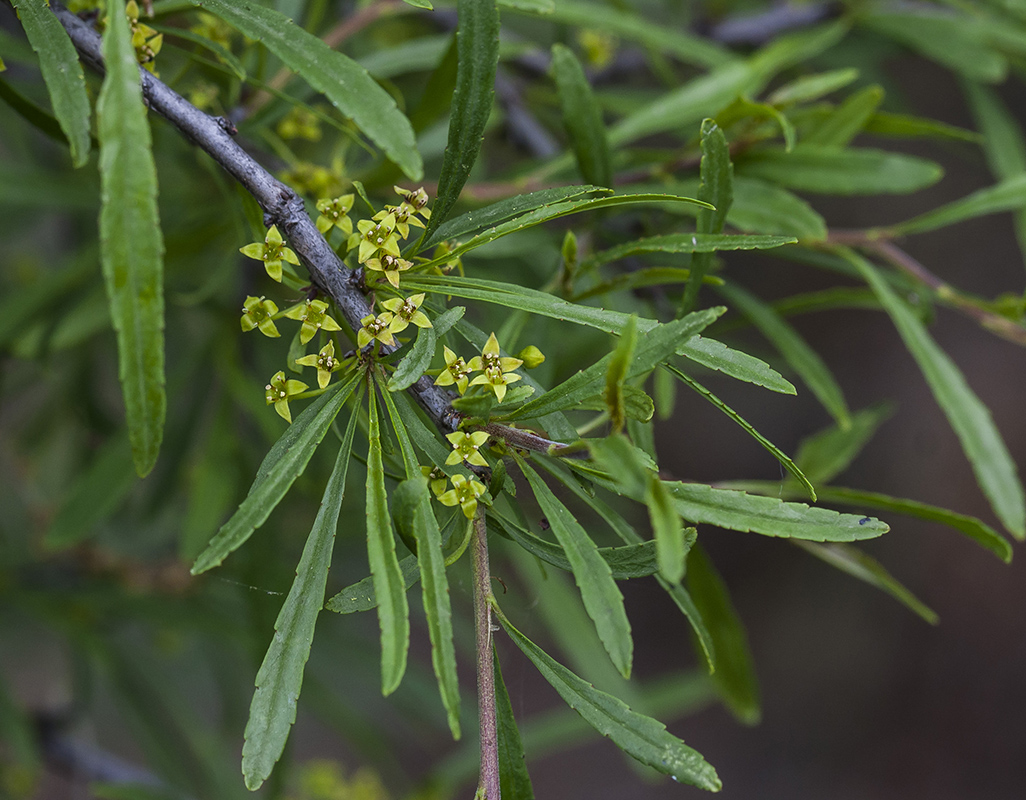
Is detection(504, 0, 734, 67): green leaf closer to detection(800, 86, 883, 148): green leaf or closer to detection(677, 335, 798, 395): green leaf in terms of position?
detection(800, 86, 883, 148): green leaf

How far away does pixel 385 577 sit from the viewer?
363mm

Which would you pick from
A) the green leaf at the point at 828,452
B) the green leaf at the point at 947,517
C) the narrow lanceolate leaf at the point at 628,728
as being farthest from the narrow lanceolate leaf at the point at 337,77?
the green leaf at the point at 828,452

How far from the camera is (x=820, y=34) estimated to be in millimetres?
948

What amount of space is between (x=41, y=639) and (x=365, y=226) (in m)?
1.39

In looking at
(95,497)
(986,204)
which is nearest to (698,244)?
(986,204)

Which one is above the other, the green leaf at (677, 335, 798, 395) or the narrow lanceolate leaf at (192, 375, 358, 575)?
the green leaf at (677, 335, 798, 395)

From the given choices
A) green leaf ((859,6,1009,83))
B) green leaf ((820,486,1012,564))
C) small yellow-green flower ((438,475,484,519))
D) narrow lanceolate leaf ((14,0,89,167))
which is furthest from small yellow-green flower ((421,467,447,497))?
green leaf ((859,6,1009,83))

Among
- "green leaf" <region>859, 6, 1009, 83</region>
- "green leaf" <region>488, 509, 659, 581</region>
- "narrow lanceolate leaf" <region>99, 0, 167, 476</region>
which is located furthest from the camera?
"green leaf" <region>859, 6, 1009, 83</region>

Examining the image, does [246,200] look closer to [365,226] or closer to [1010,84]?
[365,226]

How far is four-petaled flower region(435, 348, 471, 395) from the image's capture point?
41 centimetres

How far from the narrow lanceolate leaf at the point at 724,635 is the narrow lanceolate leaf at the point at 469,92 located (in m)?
0.41

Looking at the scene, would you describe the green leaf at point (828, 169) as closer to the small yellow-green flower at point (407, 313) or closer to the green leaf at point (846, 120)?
the green leaf at point (846, 120)

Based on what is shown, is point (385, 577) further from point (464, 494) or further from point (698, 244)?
point (698, 244)

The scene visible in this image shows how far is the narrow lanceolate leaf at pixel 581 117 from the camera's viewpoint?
64 cm
